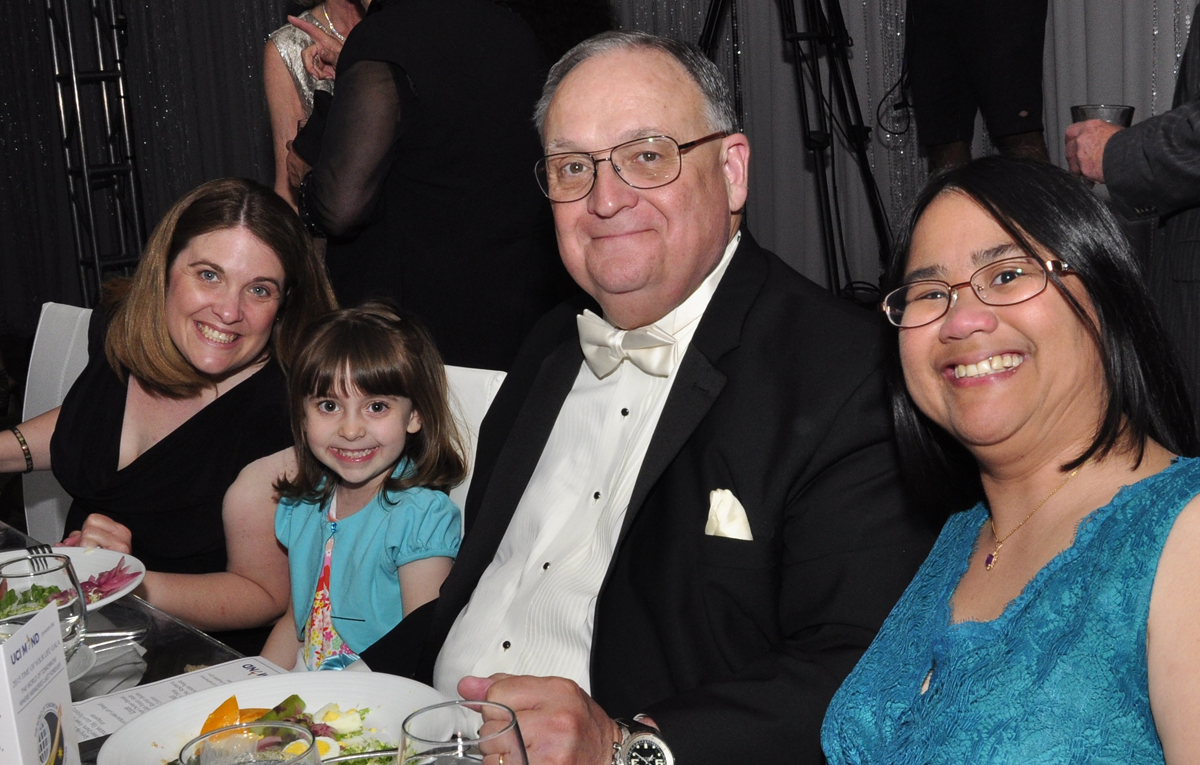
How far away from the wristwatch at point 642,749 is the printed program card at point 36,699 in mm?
602

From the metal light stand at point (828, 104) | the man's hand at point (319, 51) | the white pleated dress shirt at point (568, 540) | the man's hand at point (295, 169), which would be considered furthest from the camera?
the metal light stand at point (828, 104)

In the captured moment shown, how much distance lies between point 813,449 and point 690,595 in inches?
10.4

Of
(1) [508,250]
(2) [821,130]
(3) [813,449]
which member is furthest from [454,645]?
(2) [821,130]

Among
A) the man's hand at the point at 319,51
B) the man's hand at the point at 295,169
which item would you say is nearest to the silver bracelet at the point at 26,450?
the man's hand at the point at 295,169

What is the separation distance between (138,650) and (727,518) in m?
0.86

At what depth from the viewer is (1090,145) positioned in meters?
2.60

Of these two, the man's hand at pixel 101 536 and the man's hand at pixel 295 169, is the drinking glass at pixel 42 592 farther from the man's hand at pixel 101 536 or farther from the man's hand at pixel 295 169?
the man's hand at pixel 295 169

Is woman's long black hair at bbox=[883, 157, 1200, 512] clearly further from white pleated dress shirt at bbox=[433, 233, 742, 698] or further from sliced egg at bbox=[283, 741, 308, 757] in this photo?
sliced egg at bbox=[283, 741, 308, 757]

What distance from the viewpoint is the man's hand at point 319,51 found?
11.2ft

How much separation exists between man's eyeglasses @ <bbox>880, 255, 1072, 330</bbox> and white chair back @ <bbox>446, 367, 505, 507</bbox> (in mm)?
1112

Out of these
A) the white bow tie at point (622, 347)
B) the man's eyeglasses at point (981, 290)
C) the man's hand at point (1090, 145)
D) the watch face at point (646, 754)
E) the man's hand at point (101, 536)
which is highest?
the man's hand at point (1090, 145)

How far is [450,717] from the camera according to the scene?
893mm

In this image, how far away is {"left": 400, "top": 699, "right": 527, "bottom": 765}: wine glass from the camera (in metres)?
0.85

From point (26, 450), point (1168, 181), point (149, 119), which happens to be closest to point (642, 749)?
point (1168, 181)
